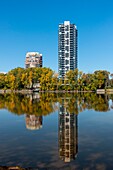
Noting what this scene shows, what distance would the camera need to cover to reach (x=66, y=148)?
726 cm

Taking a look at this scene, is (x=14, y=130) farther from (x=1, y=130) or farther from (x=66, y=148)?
(x=66, y=148)

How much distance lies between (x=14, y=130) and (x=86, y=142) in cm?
386

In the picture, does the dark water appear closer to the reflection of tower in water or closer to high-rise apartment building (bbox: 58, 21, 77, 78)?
the reflection of tower in water

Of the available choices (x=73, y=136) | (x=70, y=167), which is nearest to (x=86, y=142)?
(x=73, y=136)

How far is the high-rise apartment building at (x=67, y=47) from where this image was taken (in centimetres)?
13462

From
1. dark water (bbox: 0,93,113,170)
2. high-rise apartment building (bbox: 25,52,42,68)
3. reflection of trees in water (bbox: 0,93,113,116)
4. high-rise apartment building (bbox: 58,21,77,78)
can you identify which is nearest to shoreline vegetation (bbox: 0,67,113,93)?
reflection of trees in water (bbox: 0,93,113,116)

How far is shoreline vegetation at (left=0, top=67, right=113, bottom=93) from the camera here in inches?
2889

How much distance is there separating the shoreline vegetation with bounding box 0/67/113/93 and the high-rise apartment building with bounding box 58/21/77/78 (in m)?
49.3

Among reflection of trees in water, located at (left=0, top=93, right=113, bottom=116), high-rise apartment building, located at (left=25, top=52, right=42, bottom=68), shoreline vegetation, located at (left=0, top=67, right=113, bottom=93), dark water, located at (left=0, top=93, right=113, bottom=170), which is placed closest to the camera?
dark water, located at (left=0, top=93, right=113, bottom=170)

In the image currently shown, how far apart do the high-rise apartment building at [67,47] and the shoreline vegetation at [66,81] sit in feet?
162

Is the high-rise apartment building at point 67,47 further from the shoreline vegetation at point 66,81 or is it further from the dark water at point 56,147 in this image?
the dark water at point 56,147

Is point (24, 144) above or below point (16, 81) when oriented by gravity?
below

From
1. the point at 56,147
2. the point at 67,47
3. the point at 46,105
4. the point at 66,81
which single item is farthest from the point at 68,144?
the point at 67,47

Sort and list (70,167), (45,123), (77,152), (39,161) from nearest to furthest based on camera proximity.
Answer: (70,167)
(39,161)
(77,152)
(45,123)
